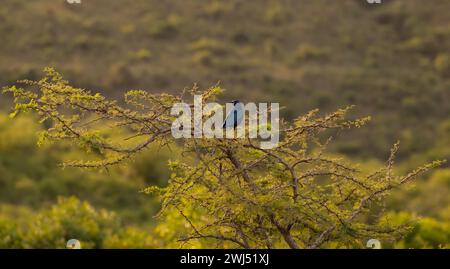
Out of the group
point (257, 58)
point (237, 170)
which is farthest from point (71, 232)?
point (257, 58)

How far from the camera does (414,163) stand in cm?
2098

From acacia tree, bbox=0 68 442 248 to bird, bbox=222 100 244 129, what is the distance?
0.50 ft

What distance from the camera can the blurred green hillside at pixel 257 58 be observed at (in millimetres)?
21828

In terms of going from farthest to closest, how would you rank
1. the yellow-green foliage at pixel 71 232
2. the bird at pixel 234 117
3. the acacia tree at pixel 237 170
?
the yellow-green foliage at pixel 71 232 < the bird at pixel 234 117 < the acacia tree at pixel 237 170

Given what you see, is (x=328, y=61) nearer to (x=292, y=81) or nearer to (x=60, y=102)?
(x=292, y=81)

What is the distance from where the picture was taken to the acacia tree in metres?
4.15

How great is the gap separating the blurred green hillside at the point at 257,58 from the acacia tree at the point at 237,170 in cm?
1452

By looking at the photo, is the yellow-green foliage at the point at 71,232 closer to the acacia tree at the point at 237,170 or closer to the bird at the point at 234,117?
the acacia tree at the point at 237,170

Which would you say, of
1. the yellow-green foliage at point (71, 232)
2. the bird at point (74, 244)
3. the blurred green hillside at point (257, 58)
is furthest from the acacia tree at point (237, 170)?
the blurred green hillside at point (257, 58)

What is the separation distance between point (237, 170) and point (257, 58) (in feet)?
68.1

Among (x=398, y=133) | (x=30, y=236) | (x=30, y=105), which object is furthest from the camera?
(x=398, y=133)

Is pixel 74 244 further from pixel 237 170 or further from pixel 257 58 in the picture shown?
pixel 257 58
